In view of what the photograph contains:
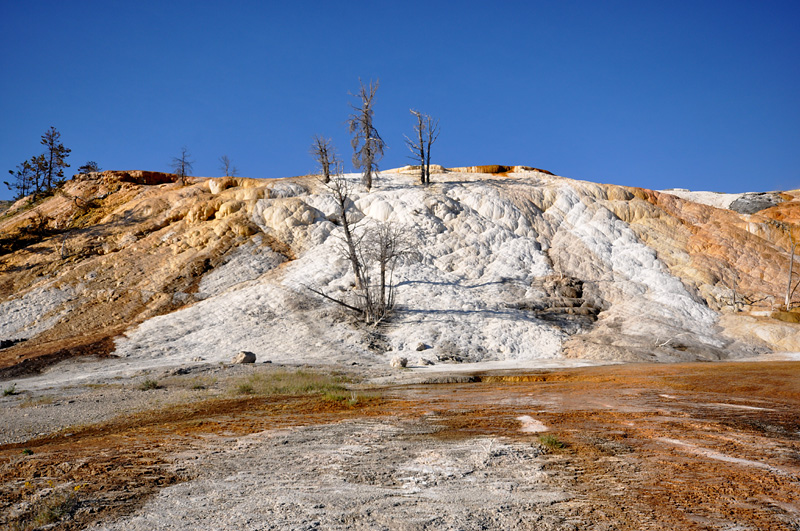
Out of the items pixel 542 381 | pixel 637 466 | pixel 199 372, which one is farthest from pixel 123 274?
pixel 637 466

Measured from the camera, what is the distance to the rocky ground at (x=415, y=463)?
446cm

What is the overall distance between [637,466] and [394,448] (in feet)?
10.2

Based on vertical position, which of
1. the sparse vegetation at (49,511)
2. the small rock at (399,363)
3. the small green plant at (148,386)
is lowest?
the small rock at (399,363)

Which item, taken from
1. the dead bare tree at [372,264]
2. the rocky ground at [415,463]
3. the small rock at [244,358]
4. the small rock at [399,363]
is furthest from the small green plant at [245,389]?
the dead bare tree at [372,264]

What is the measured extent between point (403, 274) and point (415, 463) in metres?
24.5

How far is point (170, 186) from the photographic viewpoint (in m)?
40.2

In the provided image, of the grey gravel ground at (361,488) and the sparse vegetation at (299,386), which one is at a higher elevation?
the grey gravel ground at (361,488)

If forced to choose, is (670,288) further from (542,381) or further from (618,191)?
(542,381)

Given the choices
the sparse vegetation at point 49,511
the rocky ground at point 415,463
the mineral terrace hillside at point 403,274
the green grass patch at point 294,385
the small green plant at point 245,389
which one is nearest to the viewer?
the sparse vegetation at point 49,511

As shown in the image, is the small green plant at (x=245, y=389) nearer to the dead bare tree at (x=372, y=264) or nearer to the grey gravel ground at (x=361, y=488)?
the grey gravel ground at (x=361, y=488)

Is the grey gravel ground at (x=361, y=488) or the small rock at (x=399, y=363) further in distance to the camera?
the small rock at (x=399, y=363)

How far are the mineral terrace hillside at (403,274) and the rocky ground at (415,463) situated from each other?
11630 mm

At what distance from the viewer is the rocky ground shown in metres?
4.46

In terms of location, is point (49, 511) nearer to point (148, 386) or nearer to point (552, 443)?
point (552, 443)
